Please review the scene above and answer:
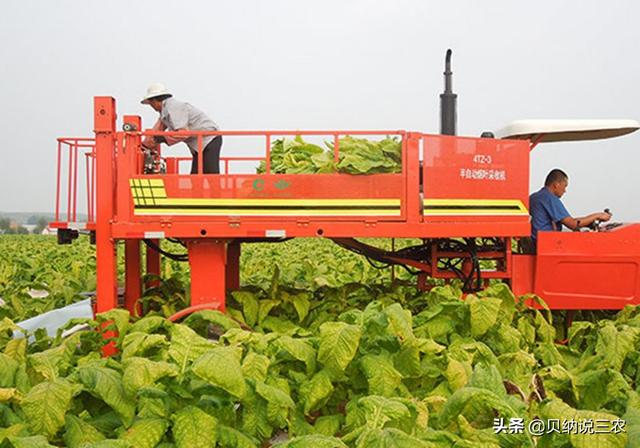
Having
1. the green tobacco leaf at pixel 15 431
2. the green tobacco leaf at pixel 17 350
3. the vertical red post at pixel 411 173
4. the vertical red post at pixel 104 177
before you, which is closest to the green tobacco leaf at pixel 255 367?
the green tobacco leaf at pixel 15 431

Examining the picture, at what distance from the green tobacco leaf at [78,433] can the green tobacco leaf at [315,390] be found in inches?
37.0

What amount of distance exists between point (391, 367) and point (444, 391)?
31 centimetres

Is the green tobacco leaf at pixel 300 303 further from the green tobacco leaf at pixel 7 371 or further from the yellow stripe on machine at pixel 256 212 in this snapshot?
the green tobacco leaf at pixel 7 371

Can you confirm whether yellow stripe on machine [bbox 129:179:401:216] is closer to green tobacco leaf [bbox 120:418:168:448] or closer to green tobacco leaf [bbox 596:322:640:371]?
green tobacco leaf [bbox 596:322:640:371]

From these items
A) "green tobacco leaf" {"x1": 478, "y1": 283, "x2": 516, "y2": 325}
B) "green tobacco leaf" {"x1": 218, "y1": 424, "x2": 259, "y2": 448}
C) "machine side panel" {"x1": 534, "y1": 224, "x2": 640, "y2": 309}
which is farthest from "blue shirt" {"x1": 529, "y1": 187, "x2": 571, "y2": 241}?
"green tobacco leaf" {"x1": 218, "y1": 424, "x2": 259, "y2": 448}

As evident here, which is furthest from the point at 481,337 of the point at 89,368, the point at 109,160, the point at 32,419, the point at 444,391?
the point at 109,160

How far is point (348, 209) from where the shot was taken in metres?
4.75

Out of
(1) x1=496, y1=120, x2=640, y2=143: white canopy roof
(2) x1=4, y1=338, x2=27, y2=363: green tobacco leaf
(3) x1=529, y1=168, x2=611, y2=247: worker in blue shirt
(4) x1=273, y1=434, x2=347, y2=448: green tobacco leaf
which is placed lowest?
(4) x1=273, y1=434, x2=347, y2=448: green tobacco leaf

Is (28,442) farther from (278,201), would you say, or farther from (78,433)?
(278,201)

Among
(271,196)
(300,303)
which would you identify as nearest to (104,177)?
(271,196)

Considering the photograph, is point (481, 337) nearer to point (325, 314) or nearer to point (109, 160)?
point (325, 314)

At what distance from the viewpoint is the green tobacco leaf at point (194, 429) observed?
2575 mm

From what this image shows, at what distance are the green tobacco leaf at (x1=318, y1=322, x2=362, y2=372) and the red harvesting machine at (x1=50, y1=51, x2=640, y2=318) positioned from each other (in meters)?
1.65

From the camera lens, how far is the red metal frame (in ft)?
15.5
